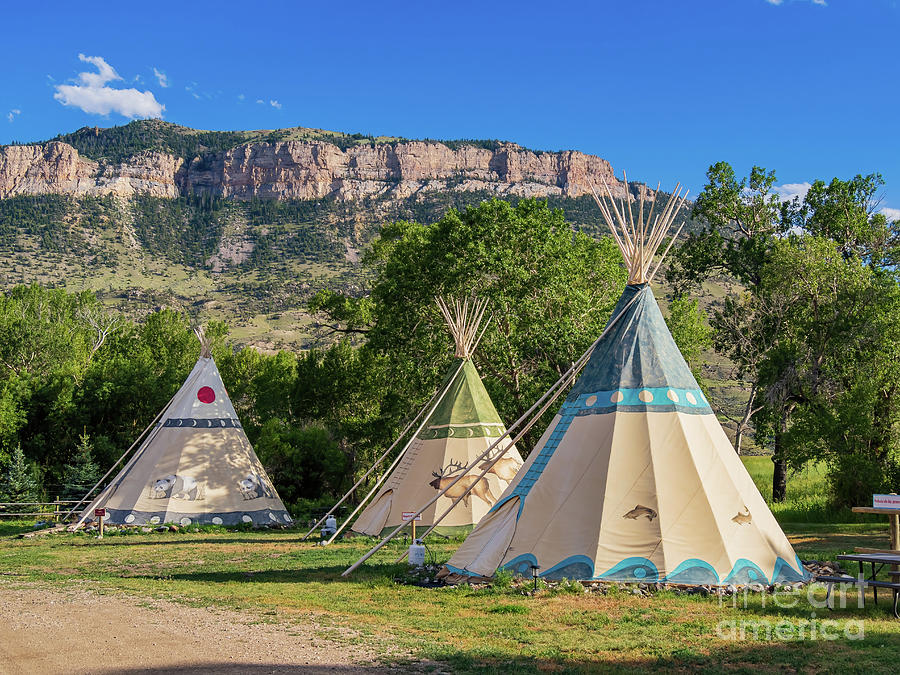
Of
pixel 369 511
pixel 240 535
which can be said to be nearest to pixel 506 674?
pixel 369 511

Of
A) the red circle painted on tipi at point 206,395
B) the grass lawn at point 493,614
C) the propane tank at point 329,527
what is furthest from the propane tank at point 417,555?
the red circle painted on tipi at point 206,395

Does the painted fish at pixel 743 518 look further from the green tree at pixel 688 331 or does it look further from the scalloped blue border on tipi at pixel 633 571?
the green tree at pixel 688 331

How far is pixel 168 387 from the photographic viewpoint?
34.4 meters

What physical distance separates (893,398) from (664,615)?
1528 cm

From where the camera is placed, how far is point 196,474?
2369cm

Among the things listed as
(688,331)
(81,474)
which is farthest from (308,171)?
(688,331)

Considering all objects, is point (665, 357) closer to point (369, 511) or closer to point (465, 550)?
Answer: point (465, 550)

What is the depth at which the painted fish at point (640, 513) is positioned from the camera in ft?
35.3

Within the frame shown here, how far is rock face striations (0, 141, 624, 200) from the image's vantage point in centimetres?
11581

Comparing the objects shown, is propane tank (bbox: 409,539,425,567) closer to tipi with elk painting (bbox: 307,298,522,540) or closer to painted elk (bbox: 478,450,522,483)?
tipi with elk painting (bbox: 307,298,522,540)

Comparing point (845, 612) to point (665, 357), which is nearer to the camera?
point (845, 612)

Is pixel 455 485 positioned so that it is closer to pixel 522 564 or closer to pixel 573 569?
pixel 522 564

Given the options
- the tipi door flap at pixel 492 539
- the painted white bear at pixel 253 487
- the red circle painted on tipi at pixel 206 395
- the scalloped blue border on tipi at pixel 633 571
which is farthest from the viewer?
the red circle painted on tipi at pixel 206 395

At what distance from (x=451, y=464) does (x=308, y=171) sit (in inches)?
4699
